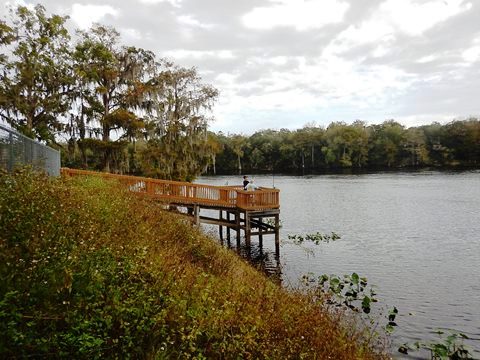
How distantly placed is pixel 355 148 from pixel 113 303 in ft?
381

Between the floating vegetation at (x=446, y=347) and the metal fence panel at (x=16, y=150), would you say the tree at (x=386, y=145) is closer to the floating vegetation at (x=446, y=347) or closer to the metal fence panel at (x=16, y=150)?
the floating vegetation at (x=446, y=347)

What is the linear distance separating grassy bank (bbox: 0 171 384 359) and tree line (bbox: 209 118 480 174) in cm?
10344

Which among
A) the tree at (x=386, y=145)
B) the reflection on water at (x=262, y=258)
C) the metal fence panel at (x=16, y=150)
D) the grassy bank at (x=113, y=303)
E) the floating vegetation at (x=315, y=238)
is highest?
the tree at (x=386, y=145)

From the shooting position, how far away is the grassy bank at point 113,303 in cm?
466

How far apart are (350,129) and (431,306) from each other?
108670mm

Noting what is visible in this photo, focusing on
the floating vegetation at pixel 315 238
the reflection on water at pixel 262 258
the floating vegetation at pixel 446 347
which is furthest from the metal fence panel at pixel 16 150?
the floating vegetation at pixel 315 238

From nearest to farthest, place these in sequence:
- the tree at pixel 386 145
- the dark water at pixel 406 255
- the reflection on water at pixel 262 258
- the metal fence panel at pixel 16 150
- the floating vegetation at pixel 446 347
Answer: the floating vegetation at pixel 446 347 → the metal fence panel at pixel 16 150 → the dark water at pixel 406 255 → the reflection on water at pixel 262 258 → the tree at pixel 386 145

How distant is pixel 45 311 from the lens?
4816mm

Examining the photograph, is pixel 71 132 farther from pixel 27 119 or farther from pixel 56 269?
pixel 56 269

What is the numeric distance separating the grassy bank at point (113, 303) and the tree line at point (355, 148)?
103m

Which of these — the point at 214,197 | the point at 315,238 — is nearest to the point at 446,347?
the point at 214,197

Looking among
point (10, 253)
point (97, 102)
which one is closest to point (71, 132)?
point (97, 102)

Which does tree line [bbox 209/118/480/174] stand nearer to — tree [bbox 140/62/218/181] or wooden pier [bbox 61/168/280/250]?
tree [bbox 140/62/218/181]

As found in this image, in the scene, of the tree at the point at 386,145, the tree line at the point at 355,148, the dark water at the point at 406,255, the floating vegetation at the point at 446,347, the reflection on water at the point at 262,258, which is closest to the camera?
the floating vegetation at the point at 446,347
